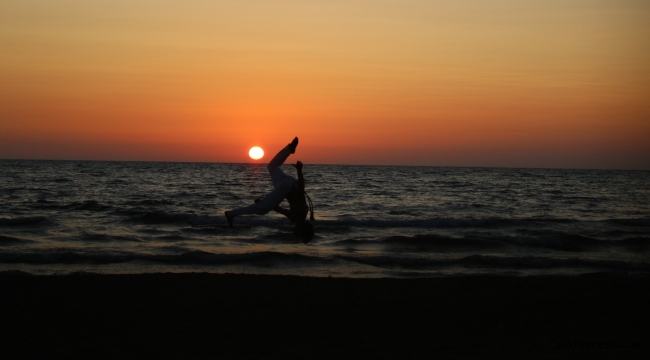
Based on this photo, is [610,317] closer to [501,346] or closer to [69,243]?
[501,346]

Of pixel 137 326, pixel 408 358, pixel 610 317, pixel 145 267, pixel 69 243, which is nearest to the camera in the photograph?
pixel 408 358

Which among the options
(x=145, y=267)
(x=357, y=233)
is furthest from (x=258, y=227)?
(x=145, y=267)

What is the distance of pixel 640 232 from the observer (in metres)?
26.3

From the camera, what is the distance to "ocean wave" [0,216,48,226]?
976 inches

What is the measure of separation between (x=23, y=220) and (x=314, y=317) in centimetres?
1917

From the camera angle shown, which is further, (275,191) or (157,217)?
(157,217)

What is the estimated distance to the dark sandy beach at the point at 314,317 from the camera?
372 inches

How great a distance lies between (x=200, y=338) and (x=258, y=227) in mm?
15940

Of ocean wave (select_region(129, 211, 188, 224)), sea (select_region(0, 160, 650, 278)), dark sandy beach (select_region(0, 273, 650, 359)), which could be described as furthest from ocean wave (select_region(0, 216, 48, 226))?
dark sandy beach (select_region(0, 273, 650, 359))

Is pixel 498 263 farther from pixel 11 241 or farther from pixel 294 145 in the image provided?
pixel 11 241

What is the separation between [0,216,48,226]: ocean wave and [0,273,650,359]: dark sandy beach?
11.4m

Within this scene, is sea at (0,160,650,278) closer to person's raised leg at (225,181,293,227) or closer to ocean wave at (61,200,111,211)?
ocean wave at (61,200,111,211)

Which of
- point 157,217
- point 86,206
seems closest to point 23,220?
point 157,217

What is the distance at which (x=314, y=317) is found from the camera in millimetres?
11188
